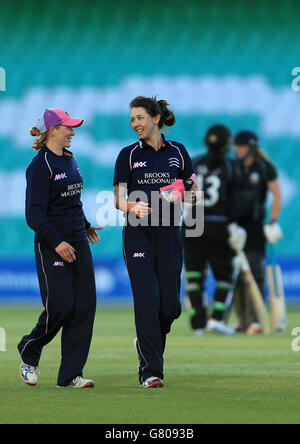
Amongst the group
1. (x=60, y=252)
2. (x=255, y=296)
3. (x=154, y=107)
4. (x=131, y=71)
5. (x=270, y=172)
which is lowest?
(x=255, y=296)

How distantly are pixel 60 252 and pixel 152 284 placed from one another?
727 millimetres

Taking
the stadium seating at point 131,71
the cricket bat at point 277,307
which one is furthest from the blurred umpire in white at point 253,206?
the stadium seating at point 131,71

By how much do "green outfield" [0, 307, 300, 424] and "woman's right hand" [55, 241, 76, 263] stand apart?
37.2 inches

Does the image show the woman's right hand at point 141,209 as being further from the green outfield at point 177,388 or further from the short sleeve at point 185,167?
the green outfield at point 177,388

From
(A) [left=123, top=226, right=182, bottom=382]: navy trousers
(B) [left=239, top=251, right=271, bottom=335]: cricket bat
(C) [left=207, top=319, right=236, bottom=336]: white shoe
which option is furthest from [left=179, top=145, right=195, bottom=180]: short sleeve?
(B) [left=239, top=251, right=271, bottom=335]: cricket bat

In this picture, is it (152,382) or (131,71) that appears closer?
(152,382)

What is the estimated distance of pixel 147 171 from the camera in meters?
8.08

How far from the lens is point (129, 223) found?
805 cm

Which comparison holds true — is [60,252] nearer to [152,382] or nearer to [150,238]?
[150,238]

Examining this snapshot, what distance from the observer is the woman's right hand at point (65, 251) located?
773cm

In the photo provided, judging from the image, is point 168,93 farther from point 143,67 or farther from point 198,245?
point 198,245

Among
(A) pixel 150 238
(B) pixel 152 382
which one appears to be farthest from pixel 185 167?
(B) pixel 152 382

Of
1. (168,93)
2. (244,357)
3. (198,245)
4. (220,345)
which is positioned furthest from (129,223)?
(168,93)
